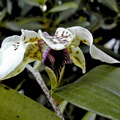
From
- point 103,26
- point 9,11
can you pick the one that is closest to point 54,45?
point 9,11

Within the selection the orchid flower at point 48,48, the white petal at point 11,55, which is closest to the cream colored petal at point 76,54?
the orchid flower at point 48,48

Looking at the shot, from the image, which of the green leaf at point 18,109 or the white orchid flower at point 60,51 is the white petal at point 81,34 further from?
the green leaf at point 18,109

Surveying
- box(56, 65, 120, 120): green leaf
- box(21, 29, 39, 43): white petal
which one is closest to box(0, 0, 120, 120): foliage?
box(56, 65, 120, 120): green leaf

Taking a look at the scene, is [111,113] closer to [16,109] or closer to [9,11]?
[16,109]

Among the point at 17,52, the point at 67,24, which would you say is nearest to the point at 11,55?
the point at 17,52

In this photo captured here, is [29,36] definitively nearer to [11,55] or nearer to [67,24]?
[11,55]

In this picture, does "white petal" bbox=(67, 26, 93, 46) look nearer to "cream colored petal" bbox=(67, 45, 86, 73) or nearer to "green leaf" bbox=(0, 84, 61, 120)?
"cream colored petal" bbox=(67, 45, 86, 73)
